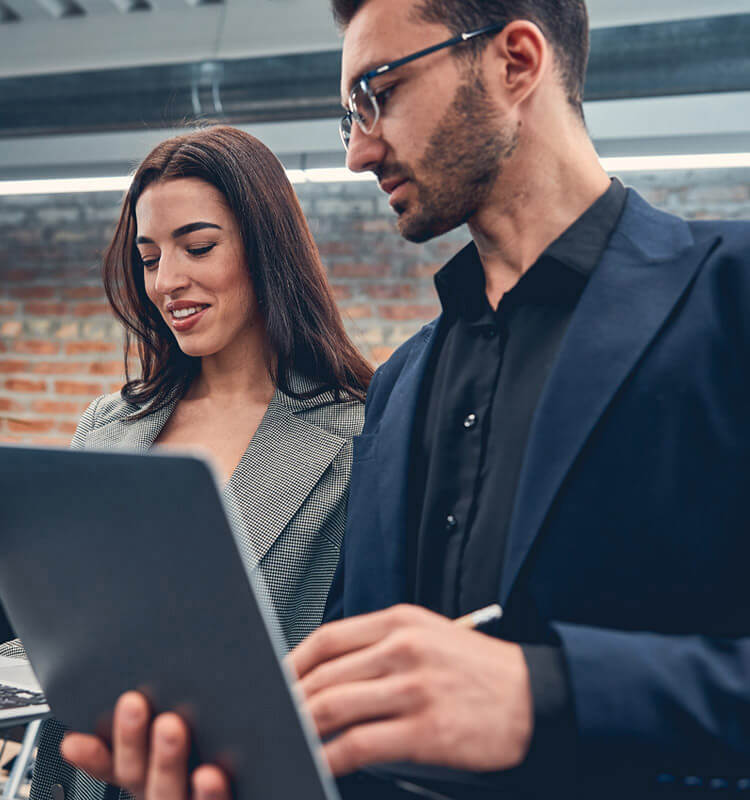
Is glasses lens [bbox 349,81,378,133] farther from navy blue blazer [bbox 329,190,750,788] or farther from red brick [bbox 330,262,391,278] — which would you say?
red brick [bbox 330,262,391,278]

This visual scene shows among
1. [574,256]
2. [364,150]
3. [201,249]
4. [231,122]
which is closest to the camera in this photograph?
[574,256]

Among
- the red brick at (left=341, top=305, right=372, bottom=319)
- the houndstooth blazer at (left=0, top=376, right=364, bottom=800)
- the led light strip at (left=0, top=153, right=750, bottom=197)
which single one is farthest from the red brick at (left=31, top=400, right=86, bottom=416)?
the houndstooth blazer at (left=0, top=376, right=364, bottom=800)

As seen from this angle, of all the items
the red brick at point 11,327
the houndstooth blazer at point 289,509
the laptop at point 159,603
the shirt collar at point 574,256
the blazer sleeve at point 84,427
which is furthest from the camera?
the red brick at point 11,327

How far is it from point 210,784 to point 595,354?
531 millimetres

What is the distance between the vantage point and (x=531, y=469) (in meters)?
0.79

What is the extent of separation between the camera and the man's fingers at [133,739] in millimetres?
601

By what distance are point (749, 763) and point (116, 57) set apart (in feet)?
12.5

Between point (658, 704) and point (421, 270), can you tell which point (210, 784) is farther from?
point (421, 270)

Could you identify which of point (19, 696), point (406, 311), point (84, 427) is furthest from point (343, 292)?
point (19, 696)

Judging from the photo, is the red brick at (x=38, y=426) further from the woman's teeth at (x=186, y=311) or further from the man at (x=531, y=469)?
the man at (x=531, y=469)

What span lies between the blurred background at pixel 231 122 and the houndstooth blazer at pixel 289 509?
0.67 m

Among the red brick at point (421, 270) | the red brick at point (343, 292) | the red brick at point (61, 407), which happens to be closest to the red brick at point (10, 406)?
the red brick at point (61, 407)

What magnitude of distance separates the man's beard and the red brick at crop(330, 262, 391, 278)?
345 cm

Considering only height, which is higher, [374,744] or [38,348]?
[374,744]
